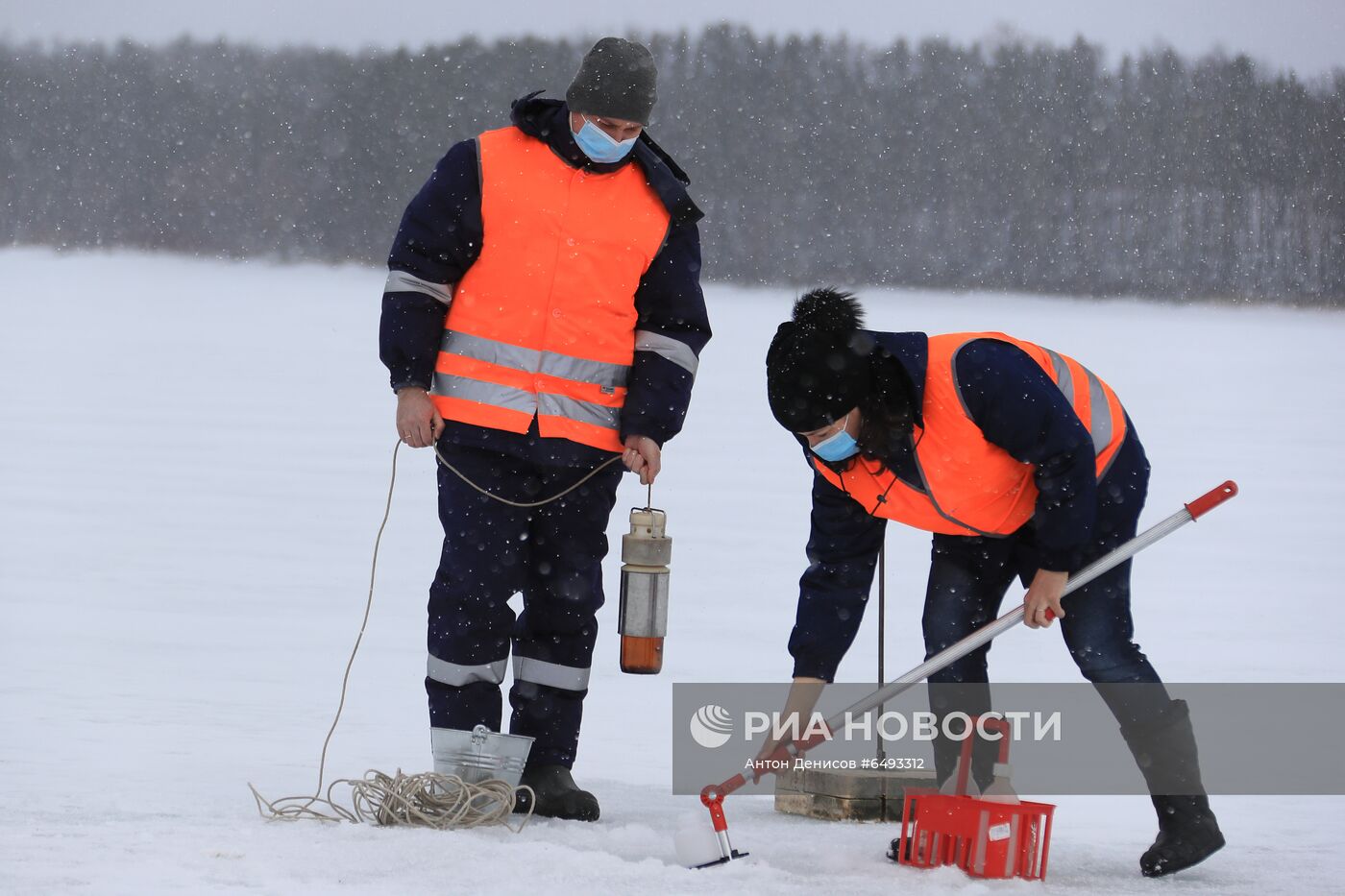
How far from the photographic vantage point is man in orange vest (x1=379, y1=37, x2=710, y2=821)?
2.62m

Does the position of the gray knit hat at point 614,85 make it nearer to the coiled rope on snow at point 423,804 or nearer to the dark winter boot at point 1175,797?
the coiled rope on snow at point 423,804

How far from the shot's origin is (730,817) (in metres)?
2.85

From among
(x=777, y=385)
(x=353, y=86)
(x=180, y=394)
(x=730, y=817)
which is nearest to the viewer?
(x=777, y=385)

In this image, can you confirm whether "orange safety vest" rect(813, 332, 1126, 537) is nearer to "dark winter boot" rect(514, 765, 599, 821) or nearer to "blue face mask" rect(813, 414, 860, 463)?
"blue face mask" rect(813, 414, 860, 463)

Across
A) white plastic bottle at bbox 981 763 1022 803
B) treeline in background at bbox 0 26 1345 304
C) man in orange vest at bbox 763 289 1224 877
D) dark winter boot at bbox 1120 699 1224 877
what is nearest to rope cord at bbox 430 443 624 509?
man in orange vest at bbox 763 289 1224 877

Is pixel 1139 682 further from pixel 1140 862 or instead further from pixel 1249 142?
pixel 1249 142

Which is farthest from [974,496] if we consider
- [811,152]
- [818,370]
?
[811,152]

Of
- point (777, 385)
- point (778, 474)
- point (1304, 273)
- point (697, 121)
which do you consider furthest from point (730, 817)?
point (1304, 273)

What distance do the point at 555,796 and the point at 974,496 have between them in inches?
37.6

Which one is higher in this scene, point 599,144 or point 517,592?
point 599,144

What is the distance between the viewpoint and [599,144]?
2594mm

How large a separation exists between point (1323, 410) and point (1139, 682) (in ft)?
27.9

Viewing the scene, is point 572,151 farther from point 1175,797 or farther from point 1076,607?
point 1175,797

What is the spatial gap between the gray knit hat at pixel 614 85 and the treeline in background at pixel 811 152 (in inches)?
455
